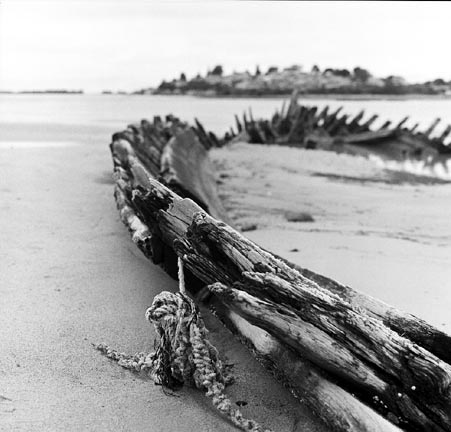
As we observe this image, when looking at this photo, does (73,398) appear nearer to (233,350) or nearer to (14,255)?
(233,350)

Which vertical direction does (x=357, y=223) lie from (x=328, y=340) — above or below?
below

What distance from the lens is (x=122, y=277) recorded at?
3113mm

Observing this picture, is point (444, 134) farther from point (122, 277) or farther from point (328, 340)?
point (328, 340)

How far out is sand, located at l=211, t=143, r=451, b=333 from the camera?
346 cm

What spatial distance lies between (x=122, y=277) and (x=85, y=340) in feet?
2.52

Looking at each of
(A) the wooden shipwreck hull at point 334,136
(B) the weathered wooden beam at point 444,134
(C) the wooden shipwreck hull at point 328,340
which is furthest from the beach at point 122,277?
(B) the weathered wooden beam at point 444,134

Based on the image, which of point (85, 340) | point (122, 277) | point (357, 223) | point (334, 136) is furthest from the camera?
point (334, 136)

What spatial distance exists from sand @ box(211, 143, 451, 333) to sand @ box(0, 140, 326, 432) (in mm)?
1202

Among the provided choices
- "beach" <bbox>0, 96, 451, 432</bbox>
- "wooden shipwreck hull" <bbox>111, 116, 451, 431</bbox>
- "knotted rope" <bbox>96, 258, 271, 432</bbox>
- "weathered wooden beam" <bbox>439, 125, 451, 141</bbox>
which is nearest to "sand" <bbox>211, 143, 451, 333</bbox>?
"beach" <bbox>0, 96, 451, 432</bbox>

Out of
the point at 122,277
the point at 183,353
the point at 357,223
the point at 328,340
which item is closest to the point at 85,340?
the point at 183,353

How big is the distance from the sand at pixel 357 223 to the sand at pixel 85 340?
3.94 feet

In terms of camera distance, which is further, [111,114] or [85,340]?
[111,114]

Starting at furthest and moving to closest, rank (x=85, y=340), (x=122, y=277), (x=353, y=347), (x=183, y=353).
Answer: (x=122, y=277) < (x=85, y=340) < (x=183, y=353) < (x=353, y=347)

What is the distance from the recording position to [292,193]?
695 cm
